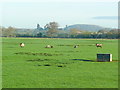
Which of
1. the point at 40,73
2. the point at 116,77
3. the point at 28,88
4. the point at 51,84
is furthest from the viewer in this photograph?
the point at 40,73

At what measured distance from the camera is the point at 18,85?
625 inches

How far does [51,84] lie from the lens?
52.9 ft

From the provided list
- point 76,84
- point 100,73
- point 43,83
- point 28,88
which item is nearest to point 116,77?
point 100,73

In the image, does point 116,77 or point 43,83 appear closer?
point 43,83

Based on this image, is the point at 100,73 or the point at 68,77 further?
the point at 100,73

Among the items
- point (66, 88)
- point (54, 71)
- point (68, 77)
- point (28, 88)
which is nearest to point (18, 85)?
point (28, 88)

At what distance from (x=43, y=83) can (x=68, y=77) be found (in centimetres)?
250

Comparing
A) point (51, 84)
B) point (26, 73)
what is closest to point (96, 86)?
point (51, 84)

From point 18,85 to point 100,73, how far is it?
6.35 meters

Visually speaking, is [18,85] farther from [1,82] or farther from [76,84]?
[76,84]

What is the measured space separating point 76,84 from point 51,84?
1.26 meters

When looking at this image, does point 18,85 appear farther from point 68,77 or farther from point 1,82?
point 68,77

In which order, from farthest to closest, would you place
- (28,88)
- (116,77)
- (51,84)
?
1. (116,77)
2. (51,84)
3. (28,88)

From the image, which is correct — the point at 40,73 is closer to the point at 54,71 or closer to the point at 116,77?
the point at 54,71
